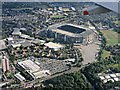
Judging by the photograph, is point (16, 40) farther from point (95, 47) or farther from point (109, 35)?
point (109, 35)

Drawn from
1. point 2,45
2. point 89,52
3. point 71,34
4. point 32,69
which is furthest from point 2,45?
point 89,52

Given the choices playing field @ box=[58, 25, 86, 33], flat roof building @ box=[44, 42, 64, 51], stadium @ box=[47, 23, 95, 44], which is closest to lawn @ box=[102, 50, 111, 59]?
stadium @ box=[47, 23, 95, 44]

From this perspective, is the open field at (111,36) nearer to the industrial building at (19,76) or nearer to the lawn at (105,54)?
the lawn at (105,54)

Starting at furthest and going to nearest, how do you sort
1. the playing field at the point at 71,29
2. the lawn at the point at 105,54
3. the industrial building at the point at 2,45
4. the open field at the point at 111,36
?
the playing field at the point at 71,29, the open field at the point at 111,36, the industrial building at the point at 2,45, the lawn at the point at 105,54

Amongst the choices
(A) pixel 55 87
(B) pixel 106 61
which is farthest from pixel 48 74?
(B) pixel 106 61

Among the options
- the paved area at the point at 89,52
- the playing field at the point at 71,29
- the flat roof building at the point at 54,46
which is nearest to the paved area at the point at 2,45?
the flat roof building at the point at 54,46

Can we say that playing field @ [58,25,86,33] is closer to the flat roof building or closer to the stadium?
the stadium
